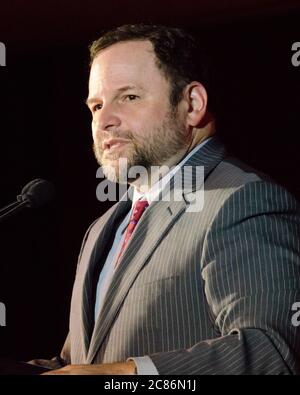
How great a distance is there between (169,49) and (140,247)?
0.60 meters

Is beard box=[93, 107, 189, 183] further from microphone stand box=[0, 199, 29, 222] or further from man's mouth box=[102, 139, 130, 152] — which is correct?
microphone stand box=[0, 199, 29, 222]

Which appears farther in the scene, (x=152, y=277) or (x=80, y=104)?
(x=80, y=104)

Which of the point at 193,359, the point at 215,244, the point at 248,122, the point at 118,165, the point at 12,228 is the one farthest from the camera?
the point at 12,228

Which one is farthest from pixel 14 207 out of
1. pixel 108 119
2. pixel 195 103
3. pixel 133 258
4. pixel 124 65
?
pixel 195 103

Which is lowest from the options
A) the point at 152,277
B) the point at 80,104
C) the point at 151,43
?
the point at 152,277

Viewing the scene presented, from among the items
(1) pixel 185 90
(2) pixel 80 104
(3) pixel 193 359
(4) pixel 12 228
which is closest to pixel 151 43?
(1) pixel 185 90

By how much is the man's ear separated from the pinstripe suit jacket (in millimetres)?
186

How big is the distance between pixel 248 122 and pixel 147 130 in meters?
0.93

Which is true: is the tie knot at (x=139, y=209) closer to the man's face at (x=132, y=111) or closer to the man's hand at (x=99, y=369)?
the man's face at (x=132, y=111)

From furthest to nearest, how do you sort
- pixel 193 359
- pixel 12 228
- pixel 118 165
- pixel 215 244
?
1. pixel 12 228
2. pixel 118 165
3. pixel 215 244
4. pixel 193 359

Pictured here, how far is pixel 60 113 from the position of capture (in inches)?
115

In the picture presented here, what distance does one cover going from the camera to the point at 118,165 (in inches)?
61.3

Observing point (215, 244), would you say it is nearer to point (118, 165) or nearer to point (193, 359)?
point (193, 359)

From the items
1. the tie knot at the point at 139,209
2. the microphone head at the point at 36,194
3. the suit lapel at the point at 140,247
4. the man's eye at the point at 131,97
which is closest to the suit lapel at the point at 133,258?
the suit lapel at the point at 140,247
